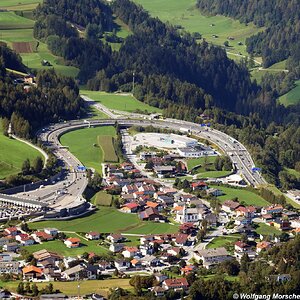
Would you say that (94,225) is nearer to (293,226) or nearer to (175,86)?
(293,226)

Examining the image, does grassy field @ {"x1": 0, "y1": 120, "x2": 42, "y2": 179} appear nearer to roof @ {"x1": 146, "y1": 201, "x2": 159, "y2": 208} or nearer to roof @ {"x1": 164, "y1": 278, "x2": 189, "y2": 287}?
roof @ {"x1": 146, "y1": 201, "x2": 159, "y2": 208}

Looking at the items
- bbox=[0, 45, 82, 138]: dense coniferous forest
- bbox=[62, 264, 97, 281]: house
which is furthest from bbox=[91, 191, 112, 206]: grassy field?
bbox=[62, 264, 97, 281]: house

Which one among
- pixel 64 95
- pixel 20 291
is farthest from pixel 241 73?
pixel 20 291

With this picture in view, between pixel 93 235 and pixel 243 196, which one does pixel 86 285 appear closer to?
pixel 93 235

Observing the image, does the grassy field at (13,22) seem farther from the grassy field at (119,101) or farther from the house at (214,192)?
the house at (214,192)

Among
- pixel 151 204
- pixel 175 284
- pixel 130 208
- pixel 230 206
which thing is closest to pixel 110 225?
pixel 130 208

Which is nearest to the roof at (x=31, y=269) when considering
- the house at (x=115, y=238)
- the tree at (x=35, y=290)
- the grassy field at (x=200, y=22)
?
the tree at (x=35, y=290)
